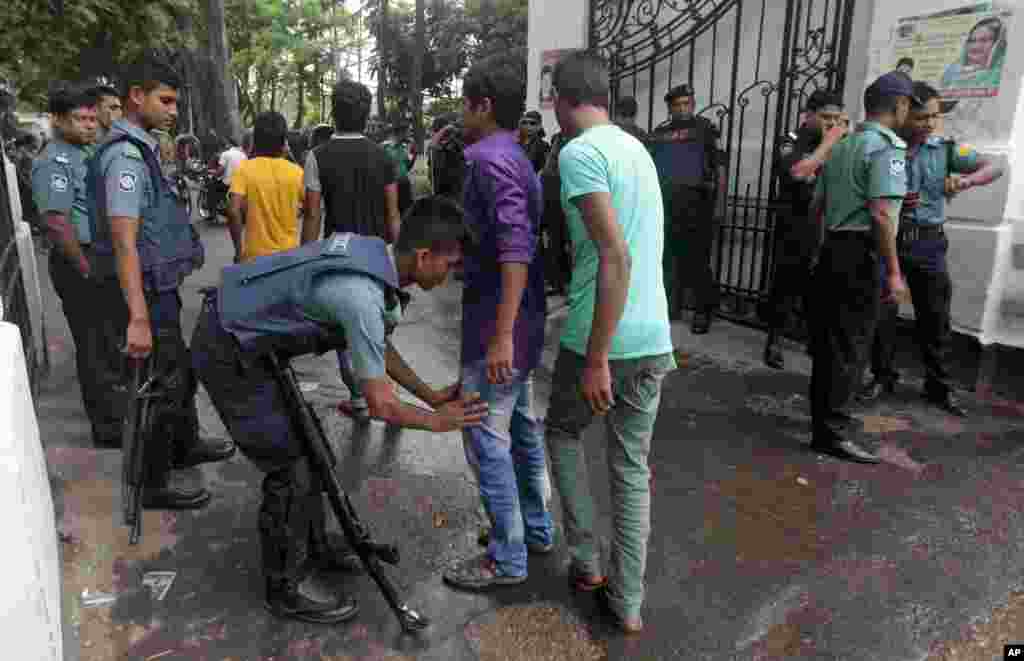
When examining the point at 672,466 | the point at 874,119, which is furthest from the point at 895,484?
the point at 874,119

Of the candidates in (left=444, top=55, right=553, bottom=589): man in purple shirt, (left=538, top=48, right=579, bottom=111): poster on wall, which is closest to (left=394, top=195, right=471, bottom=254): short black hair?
(left=444, top=55, right=553, bottom=589): man in purple shirt

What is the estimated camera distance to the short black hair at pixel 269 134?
3.90 meters

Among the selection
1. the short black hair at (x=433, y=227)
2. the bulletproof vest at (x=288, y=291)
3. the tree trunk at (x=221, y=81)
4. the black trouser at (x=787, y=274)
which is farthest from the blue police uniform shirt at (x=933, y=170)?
the tree trunk at (x=221, y=81)

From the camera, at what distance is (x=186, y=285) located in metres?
7.29

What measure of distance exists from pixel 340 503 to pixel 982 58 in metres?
4.38

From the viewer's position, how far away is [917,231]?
4207 millimetres

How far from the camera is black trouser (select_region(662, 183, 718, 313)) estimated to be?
561cm

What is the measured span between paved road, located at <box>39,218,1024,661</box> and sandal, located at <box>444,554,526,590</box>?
0.04m

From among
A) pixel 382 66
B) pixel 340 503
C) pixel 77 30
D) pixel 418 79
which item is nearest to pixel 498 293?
pixel 340 503

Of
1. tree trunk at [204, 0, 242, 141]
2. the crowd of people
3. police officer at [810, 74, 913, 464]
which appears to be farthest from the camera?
tree trunk at [204, 0, 242, 141]

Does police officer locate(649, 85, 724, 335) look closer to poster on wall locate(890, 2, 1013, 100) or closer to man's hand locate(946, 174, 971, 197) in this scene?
poster on wall locate(890, 2, 1013, 100)

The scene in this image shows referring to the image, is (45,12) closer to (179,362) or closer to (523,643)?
(179,362)

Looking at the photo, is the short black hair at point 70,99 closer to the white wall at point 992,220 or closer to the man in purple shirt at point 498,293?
the man in purple shirt at point 498,293

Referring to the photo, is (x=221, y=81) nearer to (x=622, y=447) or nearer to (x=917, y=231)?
(x=917, y=231)
